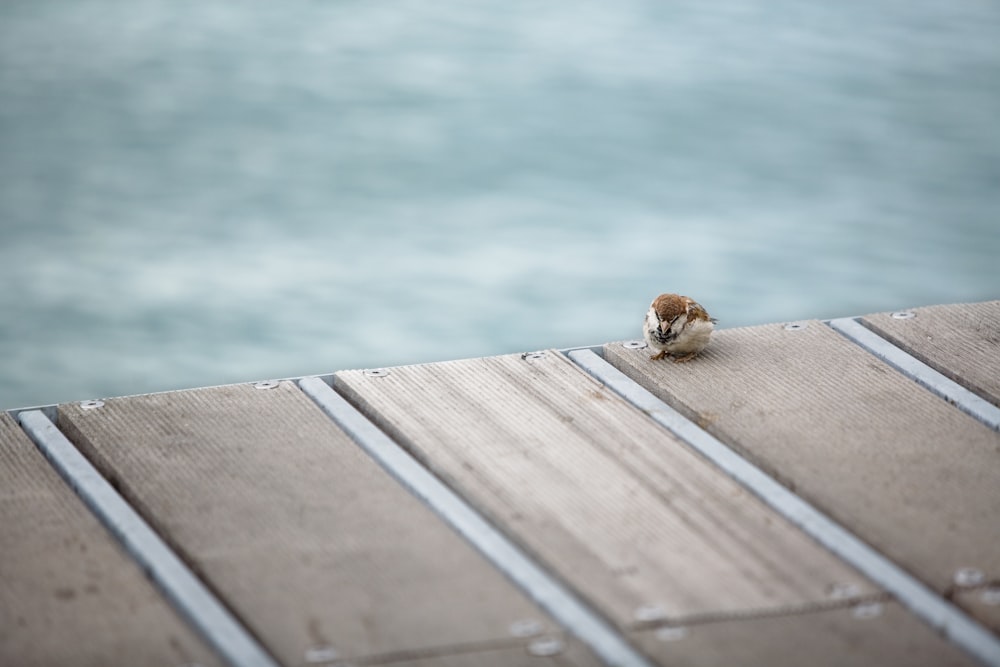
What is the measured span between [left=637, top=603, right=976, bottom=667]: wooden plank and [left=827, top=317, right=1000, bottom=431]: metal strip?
0.85 meters

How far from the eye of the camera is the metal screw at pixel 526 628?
2039 mm

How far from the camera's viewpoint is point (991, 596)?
2.14 metres

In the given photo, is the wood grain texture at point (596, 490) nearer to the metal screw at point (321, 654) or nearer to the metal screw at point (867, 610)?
the metal screw at point (867, 610)

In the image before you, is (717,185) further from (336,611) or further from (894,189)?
(336,611)

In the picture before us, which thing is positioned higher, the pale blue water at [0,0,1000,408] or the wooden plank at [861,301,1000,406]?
the wooden plank at [861,301,1000,406]

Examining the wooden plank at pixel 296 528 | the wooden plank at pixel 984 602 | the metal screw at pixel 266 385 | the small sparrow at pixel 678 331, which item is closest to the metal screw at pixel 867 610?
the wooden plank at pixel 984 602

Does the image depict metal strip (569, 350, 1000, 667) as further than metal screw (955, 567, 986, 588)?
No

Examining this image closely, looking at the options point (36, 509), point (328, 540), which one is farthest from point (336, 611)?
point (36, 509)

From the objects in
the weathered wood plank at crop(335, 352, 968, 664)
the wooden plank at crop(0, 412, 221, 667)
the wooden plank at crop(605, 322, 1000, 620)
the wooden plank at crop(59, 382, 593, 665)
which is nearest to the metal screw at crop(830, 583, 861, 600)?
the weathered wood plank at crop(335, 352, 968, 664)

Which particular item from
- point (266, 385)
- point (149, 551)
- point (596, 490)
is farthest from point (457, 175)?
point (149, 551)

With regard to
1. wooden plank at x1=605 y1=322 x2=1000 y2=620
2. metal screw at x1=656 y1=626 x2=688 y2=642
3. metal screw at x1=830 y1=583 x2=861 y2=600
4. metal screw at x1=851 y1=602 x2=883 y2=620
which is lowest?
wooden plank at x1=605 y1=322 x2=1000 y2=620

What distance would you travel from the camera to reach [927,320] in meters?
3.36

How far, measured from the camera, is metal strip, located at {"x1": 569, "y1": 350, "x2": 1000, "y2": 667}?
2051 millimetres

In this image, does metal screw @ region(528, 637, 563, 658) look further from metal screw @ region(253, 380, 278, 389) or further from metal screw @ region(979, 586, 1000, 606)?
metal screw @ region(253, 380, 278, 389)
